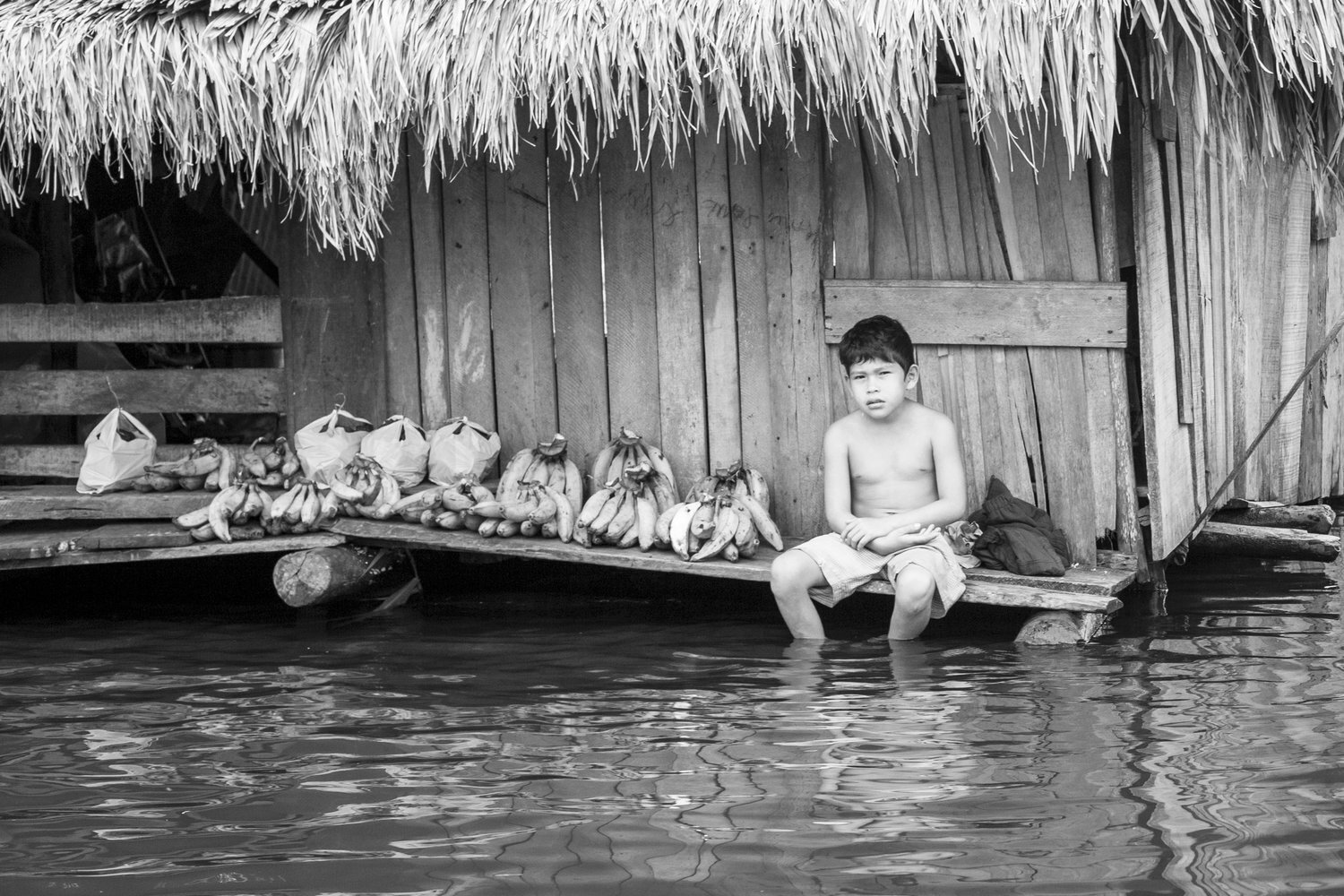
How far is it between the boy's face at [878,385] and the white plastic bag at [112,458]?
11.0 ft

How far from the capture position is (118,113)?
564 centimetres

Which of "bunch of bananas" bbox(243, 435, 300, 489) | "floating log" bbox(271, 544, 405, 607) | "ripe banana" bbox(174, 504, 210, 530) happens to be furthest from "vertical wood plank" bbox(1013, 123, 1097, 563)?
"ripe banana" bbox(174, 504, 210, 530)

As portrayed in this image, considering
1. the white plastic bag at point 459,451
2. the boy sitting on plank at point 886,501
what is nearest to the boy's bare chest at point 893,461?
the boy sitting on plank at point 886,501

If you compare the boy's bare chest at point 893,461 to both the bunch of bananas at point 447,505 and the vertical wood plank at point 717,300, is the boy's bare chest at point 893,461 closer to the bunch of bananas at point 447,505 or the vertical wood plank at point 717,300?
the vertical wood plank at point 717,300

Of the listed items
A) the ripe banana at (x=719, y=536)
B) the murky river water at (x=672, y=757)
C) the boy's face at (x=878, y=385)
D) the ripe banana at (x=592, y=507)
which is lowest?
the murky river water at (x=672, y=757)

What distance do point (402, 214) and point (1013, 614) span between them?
3.28 meters

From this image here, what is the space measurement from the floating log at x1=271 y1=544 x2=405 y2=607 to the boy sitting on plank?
1.82 m

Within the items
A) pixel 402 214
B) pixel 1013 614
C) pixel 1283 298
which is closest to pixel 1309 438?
pixel 1283 298

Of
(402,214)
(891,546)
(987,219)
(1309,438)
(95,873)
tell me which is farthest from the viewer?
(1309,438)

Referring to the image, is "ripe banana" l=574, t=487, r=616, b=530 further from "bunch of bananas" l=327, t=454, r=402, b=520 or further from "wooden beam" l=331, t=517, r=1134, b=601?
"bunch of bananas" l=327, t=454, r=402, b=520

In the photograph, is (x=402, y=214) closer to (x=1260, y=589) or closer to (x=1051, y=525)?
(x=1051, y=525)

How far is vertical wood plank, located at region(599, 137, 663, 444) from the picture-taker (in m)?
6.04

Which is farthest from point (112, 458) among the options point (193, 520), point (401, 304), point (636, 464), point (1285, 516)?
point (1285, 516)

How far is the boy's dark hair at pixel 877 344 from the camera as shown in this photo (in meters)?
5.26
